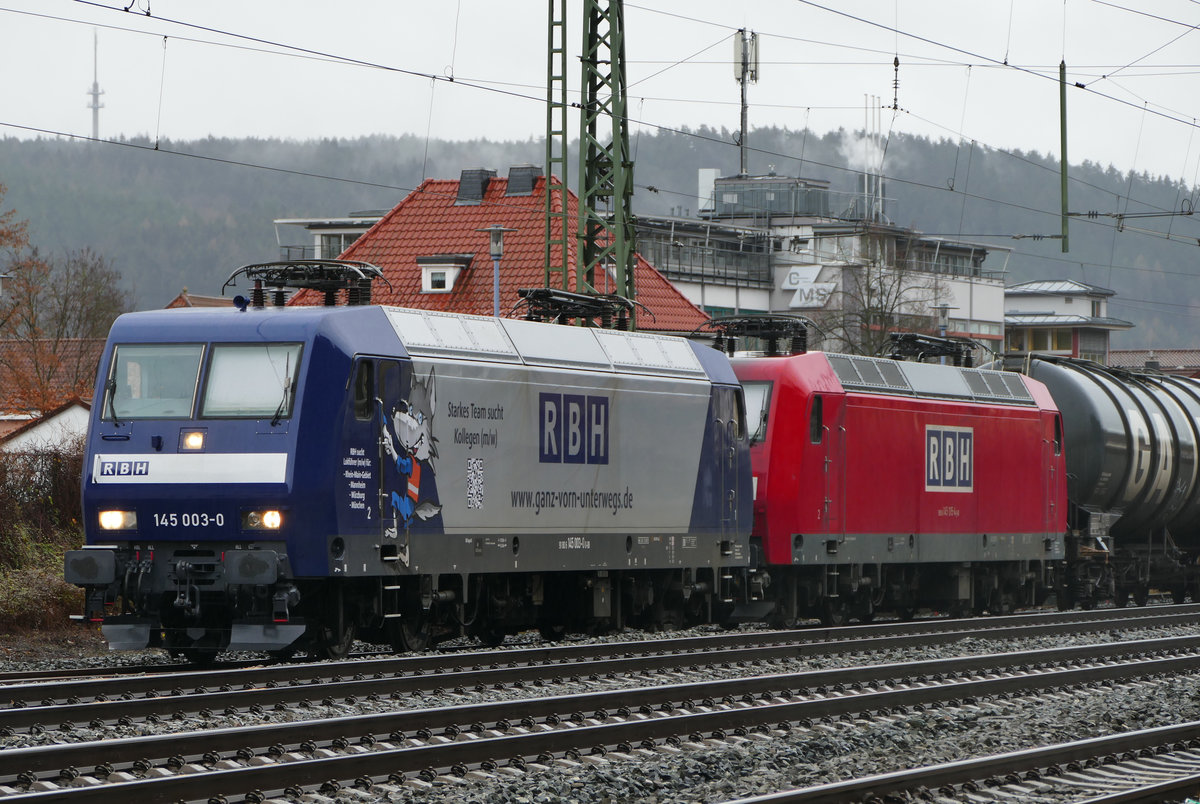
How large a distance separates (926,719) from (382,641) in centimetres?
623

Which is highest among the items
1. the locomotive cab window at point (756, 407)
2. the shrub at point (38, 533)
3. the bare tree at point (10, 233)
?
the bare tree at point (10, 233)

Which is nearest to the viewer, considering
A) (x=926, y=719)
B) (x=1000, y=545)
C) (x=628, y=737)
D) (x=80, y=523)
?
(x=628, y=737)

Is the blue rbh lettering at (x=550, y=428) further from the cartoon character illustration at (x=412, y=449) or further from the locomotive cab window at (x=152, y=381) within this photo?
the locomotive cab window at (x=152, y=381)

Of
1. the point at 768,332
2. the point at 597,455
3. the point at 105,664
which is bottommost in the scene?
the point at 105,664

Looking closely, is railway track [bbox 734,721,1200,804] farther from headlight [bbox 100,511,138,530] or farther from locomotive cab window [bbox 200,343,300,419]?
headlight [bbox 100,511,138,530]

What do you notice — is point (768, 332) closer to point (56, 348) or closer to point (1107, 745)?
point (1107, 745)

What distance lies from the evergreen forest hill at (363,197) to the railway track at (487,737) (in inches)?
2400

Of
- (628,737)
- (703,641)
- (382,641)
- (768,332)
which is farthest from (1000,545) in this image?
(628,737)

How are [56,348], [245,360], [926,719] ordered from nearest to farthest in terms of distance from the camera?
[926,719] < [245,360] < [56,348]

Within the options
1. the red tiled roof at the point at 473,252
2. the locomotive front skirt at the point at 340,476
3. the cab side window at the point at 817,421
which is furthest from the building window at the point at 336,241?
the locomotive front skirt at the point at 340,476

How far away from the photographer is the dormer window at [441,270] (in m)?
50.1

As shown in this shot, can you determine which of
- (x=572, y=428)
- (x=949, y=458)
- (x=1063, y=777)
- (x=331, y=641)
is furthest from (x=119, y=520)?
(x=949, y=458)

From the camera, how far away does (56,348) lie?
69312 millimetres

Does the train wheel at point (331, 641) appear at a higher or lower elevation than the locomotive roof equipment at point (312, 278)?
lower
